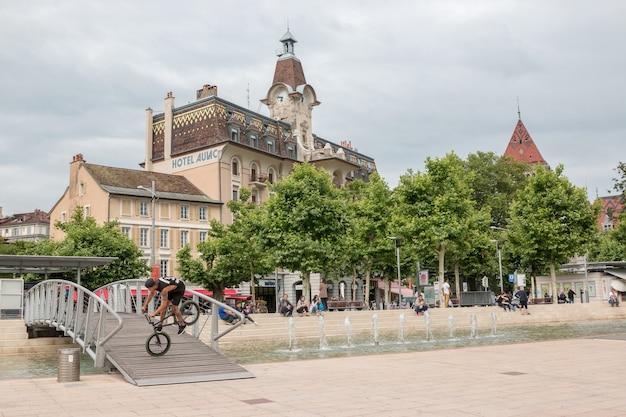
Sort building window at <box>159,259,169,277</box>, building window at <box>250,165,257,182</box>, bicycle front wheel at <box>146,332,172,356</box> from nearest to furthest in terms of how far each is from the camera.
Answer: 1. bicycle front wheel at <box>146,332,172,356</box>
2. building window at <box>159,259,169,277</box>
3. building window at <box>250,165,257,182</box>

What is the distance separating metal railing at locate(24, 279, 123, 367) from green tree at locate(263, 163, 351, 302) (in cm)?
1764

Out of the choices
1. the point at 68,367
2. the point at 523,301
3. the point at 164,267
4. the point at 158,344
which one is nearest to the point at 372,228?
the point at 523,301

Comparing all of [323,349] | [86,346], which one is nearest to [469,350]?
[323,349]

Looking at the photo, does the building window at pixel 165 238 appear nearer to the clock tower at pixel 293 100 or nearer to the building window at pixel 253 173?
the building window at pixel 253 173

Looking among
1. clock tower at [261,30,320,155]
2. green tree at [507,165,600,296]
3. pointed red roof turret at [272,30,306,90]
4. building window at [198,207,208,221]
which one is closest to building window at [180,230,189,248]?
building window at [198,207,208,221]

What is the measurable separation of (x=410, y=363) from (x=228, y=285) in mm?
38058

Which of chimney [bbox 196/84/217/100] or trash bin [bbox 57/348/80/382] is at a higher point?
chimney [bbox 196/84/217/100]

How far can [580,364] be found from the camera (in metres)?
13.5

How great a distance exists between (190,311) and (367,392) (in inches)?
270

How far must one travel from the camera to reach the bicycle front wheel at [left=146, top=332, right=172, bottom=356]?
1321cm

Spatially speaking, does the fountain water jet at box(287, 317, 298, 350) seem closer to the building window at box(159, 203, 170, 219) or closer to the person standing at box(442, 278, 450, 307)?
the person standing at box(442, 278, 450, 307)

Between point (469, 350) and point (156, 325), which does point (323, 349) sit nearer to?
point (469, 350)

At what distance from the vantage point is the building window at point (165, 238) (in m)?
56.3

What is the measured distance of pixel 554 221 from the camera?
45.4 metres
